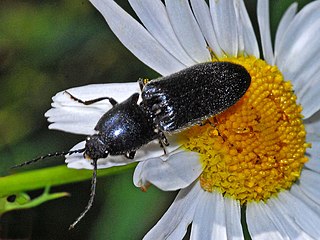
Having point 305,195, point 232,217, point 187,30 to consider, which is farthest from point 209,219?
point 187,30

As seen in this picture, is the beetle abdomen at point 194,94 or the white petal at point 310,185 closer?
the beetle abdomen at point 194,94

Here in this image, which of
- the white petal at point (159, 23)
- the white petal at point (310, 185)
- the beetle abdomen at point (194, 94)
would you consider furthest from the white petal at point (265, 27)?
the white petal at point (310, 185)

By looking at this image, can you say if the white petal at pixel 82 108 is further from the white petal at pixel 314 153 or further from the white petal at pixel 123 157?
the white petal at pixel 314 153

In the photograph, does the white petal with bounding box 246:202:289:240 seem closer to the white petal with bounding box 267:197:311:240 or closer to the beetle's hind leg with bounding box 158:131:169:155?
the white petal with bounding box 267:197:311:240

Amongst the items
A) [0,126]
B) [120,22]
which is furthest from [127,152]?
[0,126]

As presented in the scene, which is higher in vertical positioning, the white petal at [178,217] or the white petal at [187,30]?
the white petal at [187,30]

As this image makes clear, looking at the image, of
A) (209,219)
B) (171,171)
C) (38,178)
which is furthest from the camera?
(209,219)

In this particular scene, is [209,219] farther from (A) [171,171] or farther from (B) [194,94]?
(B) [194,94]

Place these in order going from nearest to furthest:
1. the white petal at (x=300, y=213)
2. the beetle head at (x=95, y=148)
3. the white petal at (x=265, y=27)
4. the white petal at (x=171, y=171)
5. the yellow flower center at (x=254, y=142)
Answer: the white petal at (x=171, y=171), the beetle head at (x=95, y=148), the yellow flower center at (x=254, y=142), the white petal at (x=265, y=27), the white petal at (x=300, y=213)
